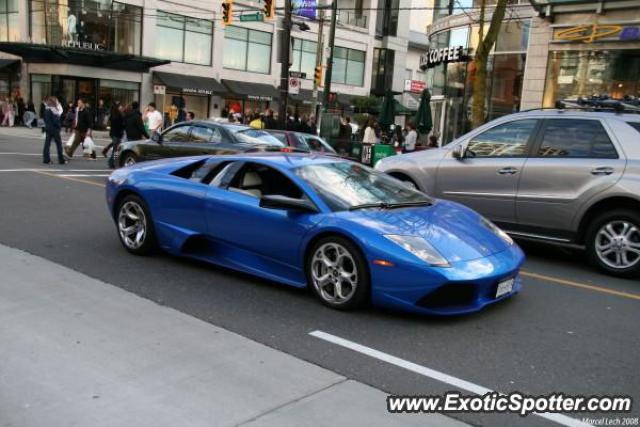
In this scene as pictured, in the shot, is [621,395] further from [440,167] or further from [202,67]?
[202,67]

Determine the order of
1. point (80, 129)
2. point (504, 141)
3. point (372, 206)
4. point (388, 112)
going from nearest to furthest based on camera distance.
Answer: point (372, 206)
point (504, 141)
point (80, 129)
point (388, 112)

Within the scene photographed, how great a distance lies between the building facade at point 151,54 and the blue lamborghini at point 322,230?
72.3 feet

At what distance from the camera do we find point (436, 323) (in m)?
5.04

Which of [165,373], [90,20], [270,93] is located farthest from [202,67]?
[165,373]

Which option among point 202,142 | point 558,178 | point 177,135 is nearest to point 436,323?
point 558,178

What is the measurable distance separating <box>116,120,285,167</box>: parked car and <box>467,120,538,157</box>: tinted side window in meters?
4.96

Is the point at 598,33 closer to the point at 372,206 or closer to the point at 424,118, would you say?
the point at 424,118

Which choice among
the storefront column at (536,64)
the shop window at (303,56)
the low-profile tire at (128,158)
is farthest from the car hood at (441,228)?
the shop window at (303,56)

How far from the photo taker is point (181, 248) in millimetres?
6336

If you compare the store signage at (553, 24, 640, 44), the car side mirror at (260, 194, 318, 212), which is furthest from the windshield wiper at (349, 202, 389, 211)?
the store signage at (553, 24, 640, 44)

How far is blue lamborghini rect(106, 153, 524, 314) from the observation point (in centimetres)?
493

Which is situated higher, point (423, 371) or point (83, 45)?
point (83, 45)

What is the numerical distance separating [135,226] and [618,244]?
17.6 feet

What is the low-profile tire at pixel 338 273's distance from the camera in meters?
5.08
